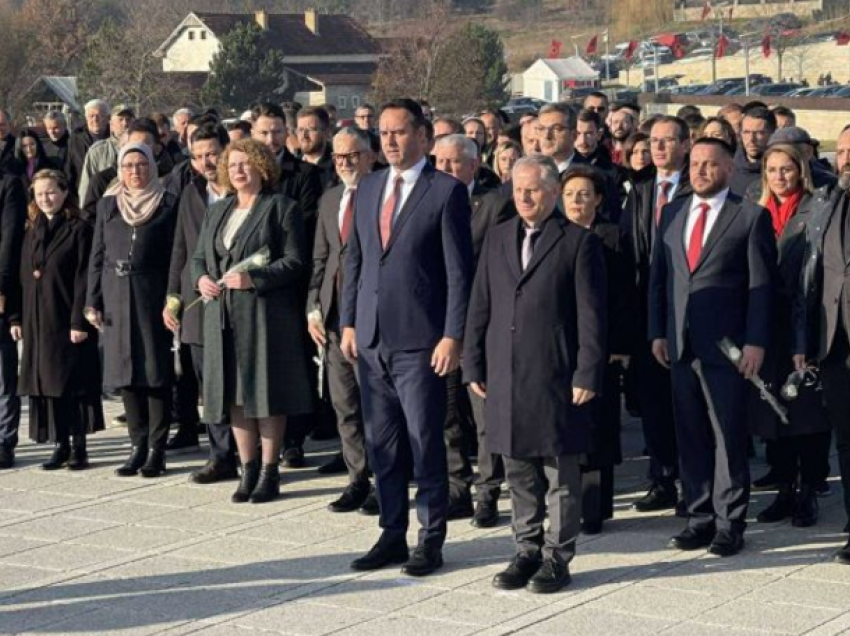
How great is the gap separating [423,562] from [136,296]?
3279 mm

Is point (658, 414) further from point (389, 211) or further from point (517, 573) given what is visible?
point (389, 211)

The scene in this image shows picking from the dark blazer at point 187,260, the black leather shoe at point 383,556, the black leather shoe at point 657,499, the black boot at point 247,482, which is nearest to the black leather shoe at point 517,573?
the black leather shoe at point 383,556

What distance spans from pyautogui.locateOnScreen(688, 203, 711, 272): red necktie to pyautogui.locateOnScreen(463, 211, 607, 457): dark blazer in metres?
0.72

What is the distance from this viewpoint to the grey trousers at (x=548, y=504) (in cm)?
769

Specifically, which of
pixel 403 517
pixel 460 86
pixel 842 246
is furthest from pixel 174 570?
pixel 460 86

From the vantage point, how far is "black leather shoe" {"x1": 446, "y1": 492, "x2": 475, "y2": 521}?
29.8 ft

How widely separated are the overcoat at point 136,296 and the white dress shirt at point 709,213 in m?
3.52

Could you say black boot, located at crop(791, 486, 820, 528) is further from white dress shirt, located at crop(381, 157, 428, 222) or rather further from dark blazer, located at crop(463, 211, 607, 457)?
white dress shirt, located at crop(381, 157, 428, 222)

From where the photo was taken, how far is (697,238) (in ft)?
27.4

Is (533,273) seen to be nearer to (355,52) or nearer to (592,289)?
(592,289)

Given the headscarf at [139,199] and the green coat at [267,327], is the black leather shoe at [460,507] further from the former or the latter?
the headscarf at [139,199]

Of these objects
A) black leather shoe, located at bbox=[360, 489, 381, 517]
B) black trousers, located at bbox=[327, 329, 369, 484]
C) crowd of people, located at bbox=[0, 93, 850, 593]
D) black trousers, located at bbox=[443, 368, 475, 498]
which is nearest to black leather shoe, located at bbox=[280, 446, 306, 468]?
crowd of people, located at bbox=[0, 93, 850, 593]

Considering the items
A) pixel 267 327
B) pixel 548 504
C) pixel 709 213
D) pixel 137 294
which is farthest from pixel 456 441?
pixel 137 294

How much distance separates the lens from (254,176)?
951cm
